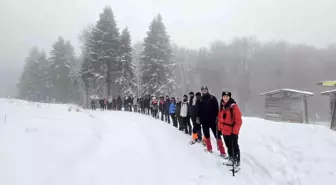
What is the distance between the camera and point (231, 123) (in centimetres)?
625

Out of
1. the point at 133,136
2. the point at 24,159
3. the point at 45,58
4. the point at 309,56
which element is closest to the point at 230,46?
the point at 309,56

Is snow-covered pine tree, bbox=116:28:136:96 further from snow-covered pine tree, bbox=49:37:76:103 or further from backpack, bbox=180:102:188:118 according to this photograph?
backpack, bbox=180:102:188:118

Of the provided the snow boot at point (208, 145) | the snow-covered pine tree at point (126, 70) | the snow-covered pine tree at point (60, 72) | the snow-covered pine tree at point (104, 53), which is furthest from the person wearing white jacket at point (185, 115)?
the snow-covered pine tree at point (60, 72)

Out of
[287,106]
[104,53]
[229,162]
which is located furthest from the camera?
[104,53]

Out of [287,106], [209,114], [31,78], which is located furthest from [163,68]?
[31,78]

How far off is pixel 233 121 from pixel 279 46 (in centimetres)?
5942

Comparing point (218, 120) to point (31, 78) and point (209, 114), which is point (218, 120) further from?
point (31, 78)

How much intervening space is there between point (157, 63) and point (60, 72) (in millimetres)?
26920

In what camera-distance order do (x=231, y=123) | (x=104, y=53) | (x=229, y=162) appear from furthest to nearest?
(x=104, y=53) < (x=229, y=162) < (x=231, y=123)

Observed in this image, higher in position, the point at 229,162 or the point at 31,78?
the point at 31,78

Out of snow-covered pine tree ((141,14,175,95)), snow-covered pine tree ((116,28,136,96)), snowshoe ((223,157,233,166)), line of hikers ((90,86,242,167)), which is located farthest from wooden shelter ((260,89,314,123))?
snow-covered pine tree ((116,28,136,96))

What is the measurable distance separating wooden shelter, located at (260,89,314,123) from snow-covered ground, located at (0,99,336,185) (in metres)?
11.1

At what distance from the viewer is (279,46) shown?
5756 centimetres

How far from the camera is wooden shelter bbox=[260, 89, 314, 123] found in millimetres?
18625
